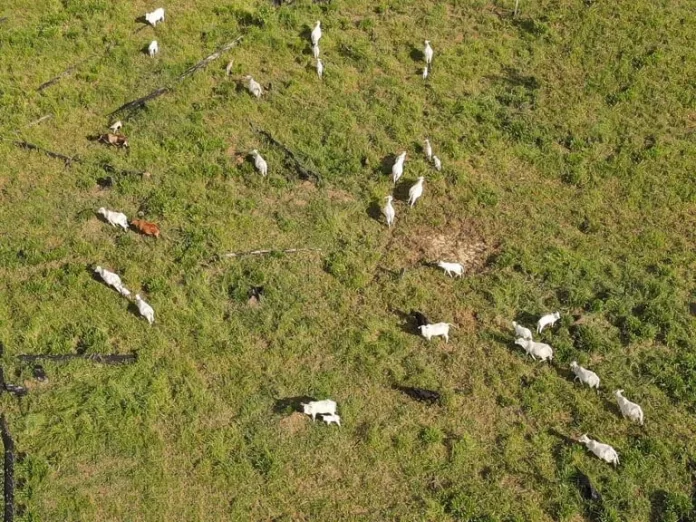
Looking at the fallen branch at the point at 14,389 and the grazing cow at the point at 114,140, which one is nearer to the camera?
the fallen branch at the point at 14,389

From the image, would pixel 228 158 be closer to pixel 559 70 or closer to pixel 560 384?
pixel 560 384

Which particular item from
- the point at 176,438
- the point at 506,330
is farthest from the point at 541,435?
the point at 176,438

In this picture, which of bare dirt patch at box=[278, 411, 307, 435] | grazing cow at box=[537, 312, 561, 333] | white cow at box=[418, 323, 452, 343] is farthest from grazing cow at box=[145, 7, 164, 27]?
grazing cow at box=[537, 312, 561, 333]

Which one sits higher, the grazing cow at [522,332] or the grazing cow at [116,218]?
the grazing cow at [522,332]

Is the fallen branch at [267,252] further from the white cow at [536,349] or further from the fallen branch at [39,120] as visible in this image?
the fallen branch at [39,120]

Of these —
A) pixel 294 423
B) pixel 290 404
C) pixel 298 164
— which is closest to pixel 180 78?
pixel 298 164

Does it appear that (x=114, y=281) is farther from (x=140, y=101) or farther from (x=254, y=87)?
(x=254, y=87)

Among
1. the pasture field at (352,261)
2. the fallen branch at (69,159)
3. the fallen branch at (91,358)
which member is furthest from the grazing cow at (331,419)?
the fallen branch at (69,159)
